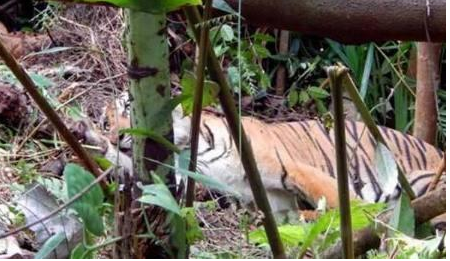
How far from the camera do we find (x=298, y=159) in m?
3.66

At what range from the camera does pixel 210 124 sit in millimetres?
3592

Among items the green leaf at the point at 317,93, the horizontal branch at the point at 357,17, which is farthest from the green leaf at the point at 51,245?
the green leaf at the point at 317,93

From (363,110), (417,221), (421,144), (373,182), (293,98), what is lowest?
(373,182)

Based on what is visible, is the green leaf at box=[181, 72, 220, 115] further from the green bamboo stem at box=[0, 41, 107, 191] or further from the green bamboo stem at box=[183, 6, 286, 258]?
the green bamboo stem at box=[0, 41, 107, 191]

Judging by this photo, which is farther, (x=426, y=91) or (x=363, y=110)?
(x=426, y=91)

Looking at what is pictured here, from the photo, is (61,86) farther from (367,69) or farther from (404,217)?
(404,217)

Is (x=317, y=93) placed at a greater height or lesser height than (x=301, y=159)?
greater

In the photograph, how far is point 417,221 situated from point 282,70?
12.8 ft

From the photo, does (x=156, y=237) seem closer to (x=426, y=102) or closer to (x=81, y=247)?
(x=81, y=247)

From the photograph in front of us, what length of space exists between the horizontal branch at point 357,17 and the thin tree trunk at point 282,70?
3502 millimetres

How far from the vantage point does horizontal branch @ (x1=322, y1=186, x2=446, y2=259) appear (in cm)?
94

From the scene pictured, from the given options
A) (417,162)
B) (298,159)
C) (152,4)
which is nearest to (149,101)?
(152,4)

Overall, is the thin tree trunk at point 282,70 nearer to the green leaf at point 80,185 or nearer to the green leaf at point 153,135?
the green leaf at point 153,135

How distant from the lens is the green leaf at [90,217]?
2.79 feet
